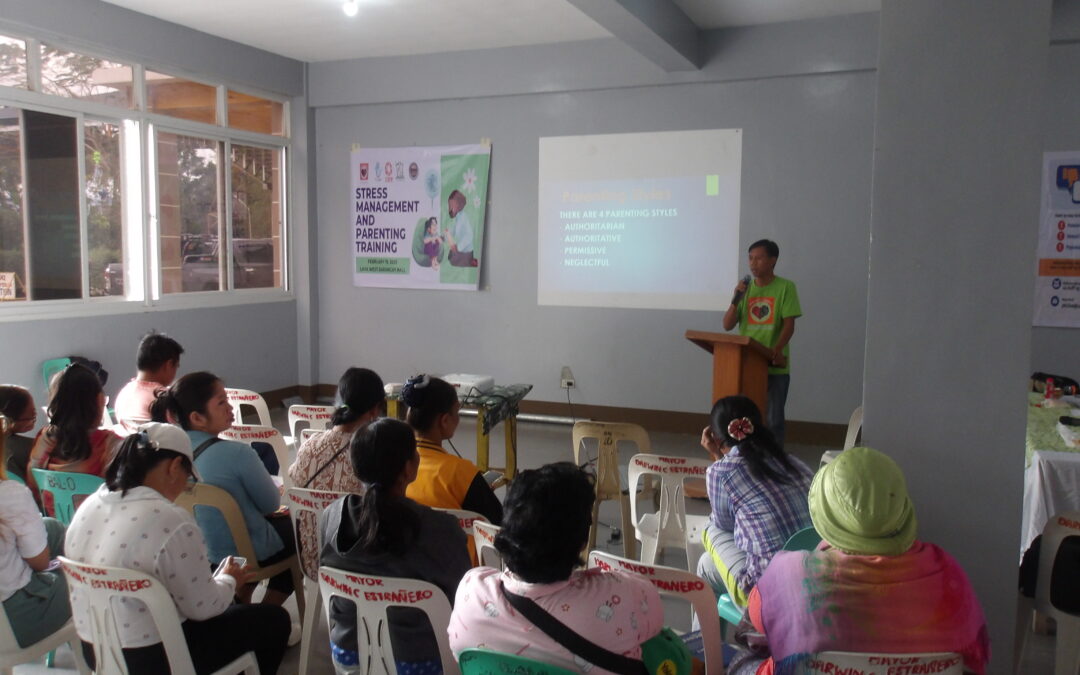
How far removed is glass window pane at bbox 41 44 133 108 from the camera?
5457mm

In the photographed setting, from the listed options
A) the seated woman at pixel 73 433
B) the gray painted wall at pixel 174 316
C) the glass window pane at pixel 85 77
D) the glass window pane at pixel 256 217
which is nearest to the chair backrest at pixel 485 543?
the seated woman at pixel 73 433

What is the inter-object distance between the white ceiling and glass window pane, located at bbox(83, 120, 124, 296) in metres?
0.96


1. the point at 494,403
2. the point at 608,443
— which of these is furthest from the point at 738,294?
the point at 608,443

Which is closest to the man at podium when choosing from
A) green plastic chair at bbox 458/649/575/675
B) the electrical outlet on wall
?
the electrical outlet on wall

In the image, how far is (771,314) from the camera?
5129 mm

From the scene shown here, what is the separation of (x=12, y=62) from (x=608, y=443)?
4574 millimetres

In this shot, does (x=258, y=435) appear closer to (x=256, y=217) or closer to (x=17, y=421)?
(x=17, y=421)

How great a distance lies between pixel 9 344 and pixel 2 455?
3.50 meters

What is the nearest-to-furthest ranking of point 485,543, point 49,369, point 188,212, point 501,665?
point 501,665
point 485,543
point 49,369
point 188,212

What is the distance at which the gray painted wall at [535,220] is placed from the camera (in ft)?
19.7

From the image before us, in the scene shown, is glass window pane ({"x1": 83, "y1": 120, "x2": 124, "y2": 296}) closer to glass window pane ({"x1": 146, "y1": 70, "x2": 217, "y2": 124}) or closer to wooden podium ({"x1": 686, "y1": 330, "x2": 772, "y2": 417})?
A: glass window pane ({"x1": 146, "y1": 70, "x2": 217, "y2": 124})

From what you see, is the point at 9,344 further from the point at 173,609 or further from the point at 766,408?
the point at 766,408

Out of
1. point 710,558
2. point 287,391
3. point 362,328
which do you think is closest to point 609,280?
point 362,328

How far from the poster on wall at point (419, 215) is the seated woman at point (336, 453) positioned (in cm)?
438
